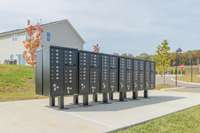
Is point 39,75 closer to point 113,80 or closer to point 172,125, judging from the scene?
point 113,80

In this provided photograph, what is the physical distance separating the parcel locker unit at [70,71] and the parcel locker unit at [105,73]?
1565 mm

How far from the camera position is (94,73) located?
36.2ft

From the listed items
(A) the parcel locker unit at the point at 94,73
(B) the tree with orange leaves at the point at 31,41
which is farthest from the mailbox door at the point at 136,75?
(B) the tree with orange leaves at the point at 31,41

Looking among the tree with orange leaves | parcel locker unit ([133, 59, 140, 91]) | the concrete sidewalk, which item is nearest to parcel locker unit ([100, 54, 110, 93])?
the concrete sidewalk

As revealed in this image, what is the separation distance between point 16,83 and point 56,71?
9.50 meters

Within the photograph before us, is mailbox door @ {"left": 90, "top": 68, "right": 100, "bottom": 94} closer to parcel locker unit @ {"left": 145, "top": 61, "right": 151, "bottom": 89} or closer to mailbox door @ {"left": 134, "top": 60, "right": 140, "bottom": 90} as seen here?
mailbox door @ {"left": 134, "top": 60, "right": 140, "bottom": 90}

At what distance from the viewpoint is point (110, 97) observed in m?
13.4

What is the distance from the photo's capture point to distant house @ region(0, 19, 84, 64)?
35875mm

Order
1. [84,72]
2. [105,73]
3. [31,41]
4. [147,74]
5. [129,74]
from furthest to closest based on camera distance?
[31,41] → [147,74] → [129,74] → [105,73] → [84,72]

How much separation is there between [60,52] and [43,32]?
2662 cm

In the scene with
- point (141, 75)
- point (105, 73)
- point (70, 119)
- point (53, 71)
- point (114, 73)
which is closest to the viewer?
point (70, 119)

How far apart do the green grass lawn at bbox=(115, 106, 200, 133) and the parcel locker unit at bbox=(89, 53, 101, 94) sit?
9.87ft

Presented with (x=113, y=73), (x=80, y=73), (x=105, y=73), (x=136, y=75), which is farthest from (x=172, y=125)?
(x=136, y=75)

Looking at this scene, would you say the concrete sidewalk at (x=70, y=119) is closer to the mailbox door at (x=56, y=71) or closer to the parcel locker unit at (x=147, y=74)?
the mailbox door at (x=56, y=71)
